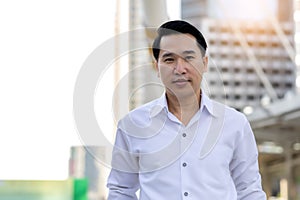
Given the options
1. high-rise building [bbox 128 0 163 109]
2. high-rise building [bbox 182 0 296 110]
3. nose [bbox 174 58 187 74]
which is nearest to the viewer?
nose [bbox 174 58 187 74]

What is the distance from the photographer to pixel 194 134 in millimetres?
1221

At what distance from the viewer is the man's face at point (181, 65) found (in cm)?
118

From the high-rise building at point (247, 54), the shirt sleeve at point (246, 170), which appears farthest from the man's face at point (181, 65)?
the high-rise building at point (247, 54)

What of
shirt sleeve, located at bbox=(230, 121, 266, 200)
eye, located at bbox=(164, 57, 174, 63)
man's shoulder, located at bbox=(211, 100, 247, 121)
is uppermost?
eye, located at bbox=(164, 57, 174, 63)

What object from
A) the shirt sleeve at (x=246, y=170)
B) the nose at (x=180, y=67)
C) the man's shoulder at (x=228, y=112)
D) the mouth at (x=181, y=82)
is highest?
the nose at (x=180, y=67)

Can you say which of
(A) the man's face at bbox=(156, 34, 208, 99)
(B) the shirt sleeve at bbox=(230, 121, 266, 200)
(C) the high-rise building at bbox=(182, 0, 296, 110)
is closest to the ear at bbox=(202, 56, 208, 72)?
(A) the man's face at bbox=(156, 34, 208, 99)

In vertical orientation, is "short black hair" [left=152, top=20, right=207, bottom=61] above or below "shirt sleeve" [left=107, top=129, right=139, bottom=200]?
above

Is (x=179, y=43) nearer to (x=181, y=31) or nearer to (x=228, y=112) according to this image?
(x=181, y=31)

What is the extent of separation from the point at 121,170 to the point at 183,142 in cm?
13

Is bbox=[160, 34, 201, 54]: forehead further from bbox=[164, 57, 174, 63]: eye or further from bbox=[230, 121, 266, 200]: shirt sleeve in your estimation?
bbox=[230, 121, 266, 200]: shirt sleeve

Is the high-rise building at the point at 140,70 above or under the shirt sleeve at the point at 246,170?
above

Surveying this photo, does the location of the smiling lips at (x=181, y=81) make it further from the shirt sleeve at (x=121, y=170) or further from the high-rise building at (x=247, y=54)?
the high-rise building at (x=247, y=54)

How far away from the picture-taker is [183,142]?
3.98 ft

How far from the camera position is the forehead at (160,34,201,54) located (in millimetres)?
1205
